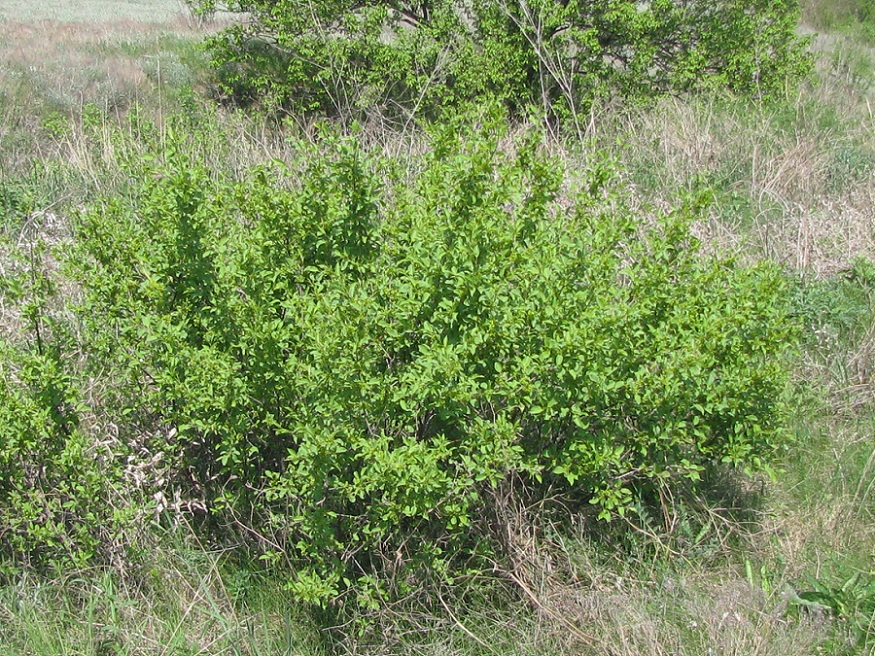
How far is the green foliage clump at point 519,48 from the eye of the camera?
915 cm

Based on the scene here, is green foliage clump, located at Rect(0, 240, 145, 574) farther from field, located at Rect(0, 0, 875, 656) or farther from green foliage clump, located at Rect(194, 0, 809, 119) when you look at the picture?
green foliage clump, located at Rect(194, 0, 809, 119)

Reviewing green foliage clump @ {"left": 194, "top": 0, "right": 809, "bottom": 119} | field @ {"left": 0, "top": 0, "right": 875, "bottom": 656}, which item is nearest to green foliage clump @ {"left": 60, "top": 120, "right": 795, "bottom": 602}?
field @ {"left": 0, "top": 0, "right": 875, "bottom": 656}

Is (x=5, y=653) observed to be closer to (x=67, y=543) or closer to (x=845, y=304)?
(x=67, y=543)

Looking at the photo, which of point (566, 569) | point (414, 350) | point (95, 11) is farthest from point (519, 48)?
point (95, 11)

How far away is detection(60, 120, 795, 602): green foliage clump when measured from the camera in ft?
9.86

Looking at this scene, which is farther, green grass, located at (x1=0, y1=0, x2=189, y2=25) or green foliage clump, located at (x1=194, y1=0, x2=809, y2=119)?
green grass, located at (x1=0, y1=0, x2=189, y2=25)

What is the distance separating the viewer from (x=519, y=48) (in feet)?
31.5

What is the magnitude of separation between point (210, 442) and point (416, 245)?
4.34ft

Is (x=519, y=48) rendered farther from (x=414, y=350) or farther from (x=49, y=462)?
(x=49, y=462)

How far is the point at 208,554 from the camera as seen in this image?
3.54 metres

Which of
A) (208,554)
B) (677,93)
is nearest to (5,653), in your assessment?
(208,554)

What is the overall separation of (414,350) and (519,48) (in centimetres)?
715

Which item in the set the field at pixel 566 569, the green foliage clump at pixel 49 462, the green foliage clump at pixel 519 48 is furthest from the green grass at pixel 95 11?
the green foliage clump at pixel 49 462

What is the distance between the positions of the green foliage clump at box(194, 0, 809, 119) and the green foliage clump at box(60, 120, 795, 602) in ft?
18.9
